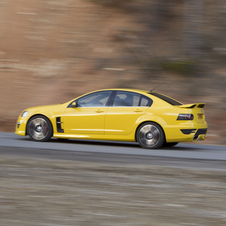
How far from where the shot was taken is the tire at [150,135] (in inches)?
382

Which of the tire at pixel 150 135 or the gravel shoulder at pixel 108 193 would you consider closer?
the gravel shoulder at pixel 108 193

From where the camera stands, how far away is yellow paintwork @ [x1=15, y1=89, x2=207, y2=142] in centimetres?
966

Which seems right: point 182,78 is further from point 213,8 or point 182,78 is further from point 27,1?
point 27,1

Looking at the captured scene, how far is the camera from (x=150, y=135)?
979cm

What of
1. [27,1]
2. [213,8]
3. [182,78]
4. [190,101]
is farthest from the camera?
[27,1]

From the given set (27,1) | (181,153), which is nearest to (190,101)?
(181,153)

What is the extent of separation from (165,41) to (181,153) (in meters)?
12.3

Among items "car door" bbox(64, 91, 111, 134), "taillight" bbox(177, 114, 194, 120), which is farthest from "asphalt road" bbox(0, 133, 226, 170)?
"taillight" bbox(177, 114, 194, 120)

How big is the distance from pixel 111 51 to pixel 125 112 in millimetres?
11100

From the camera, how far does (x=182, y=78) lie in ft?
56.6

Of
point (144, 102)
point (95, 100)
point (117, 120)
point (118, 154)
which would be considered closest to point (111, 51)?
point (95, 100)

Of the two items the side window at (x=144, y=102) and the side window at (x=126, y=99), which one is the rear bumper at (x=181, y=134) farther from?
the side window at (x=126, y=99)

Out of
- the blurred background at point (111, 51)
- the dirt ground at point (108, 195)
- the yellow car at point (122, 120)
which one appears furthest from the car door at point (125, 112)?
the blurred background at point (111, 51)

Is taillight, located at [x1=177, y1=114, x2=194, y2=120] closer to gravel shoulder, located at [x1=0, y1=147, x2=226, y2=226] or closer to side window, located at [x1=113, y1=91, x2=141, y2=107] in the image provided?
side window, located at [x1=113, y1=91, x2=141, y2=107]
